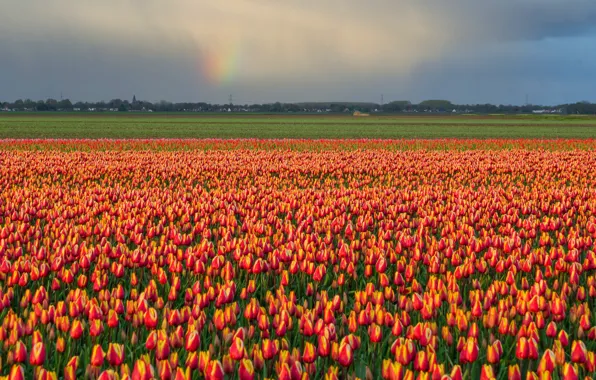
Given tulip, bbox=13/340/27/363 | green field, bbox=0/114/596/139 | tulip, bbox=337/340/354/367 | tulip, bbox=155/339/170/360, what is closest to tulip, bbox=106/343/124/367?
tulip, bbox=155/339/170/360

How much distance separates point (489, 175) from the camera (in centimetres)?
1806

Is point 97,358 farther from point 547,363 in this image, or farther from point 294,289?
point 294,289

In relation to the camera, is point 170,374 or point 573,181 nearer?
point 170,374

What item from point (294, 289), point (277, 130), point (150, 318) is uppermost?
point (150, 318)

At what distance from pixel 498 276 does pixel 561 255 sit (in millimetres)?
663

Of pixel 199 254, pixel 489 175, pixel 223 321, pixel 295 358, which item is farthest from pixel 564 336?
pixel 489 175

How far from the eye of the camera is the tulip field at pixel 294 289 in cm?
361

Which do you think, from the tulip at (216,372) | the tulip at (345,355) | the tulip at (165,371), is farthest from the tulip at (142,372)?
the tulip at (345,355)

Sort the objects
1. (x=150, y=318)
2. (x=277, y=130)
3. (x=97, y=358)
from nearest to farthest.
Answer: (x=97, y=358) < (x=150, y=318) < (x=277, y=130)

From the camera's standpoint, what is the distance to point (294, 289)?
6004 mm

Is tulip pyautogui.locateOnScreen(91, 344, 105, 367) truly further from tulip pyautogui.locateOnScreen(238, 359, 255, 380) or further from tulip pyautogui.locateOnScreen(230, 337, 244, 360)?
tulip pyautogui.locateOnScreen(238, 359, 255, 380)

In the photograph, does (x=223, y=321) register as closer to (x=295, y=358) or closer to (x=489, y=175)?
(x=295, y=358)

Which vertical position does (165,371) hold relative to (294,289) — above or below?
above

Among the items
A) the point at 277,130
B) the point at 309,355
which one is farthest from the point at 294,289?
the point at 277,130
